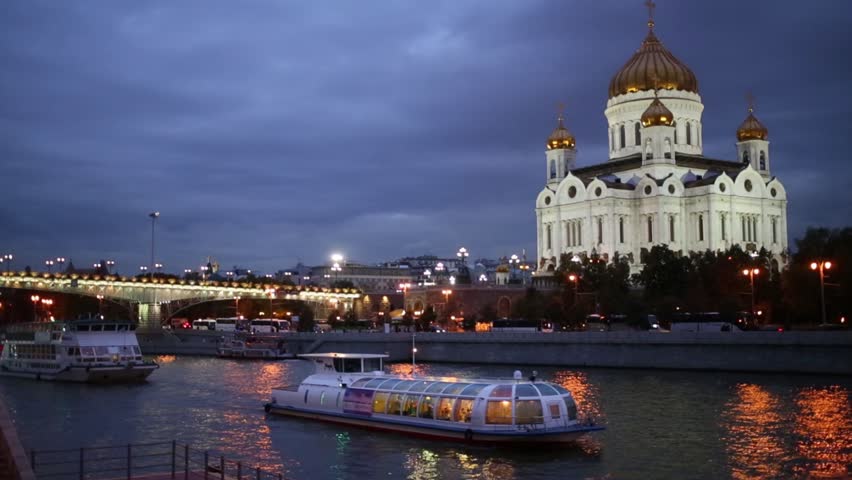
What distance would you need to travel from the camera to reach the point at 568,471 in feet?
96.8

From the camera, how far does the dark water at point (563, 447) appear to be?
98.3 ft

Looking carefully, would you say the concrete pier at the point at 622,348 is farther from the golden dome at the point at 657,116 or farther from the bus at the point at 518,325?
the golden dome at the point at 657,116

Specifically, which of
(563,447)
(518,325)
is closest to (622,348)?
(518,325)

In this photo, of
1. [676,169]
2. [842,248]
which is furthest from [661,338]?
[676,169]

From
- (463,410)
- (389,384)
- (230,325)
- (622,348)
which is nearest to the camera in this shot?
(463,410)

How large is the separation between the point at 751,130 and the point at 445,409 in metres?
92.3

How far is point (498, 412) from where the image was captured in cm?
3294

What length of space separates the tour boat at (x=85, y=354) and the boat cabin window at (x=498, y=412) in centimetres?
3145

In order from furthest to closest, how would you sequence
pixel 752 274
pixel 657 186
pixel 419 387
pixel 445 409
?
pixel 657 186, pixel 752 274, pixel 419 387, pixel 445 409

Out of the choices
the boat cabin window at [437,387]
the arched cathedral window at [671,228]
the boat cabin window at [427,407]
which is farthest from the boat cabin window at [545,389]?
the arched cathedral window at [671,228]

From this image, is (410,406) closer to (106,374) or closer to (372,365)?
(372,365)

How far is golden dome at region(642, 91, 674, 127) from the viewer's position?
107188 millimetres

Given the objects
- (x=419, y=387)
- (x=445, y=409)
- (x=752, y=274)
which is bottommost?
(x=445, y=409)

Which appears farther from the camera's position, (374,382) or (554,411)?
(374,382)
